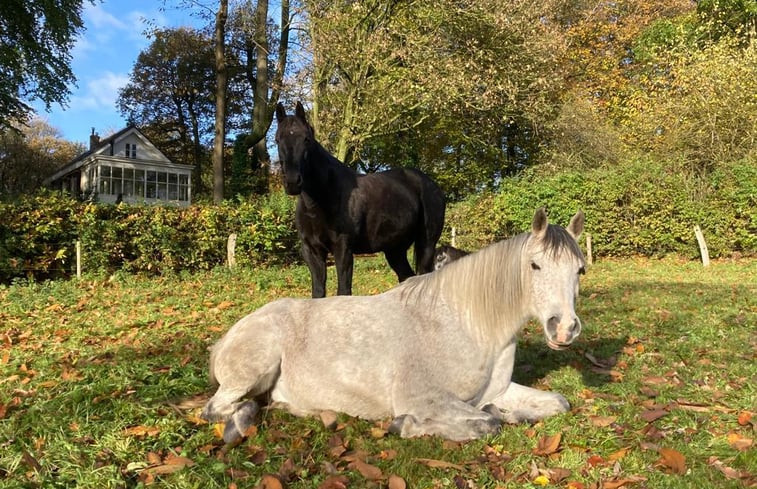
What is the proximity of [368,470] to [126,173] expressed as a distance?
139 ft

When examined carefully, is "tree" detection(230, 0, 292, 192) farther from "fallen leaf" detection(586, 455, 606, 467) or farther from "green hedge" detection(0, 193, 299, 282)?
"fallen leaf" detection(586, 455, 606, 467)

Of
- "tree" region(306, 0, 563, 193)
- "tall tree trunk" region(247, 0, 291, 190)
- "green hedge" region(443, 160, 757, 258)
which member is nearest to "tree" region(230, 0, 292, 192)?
"tall tree trunk" region(247, 0, 291, 190)

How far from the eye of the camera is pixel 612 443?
345 centimetres

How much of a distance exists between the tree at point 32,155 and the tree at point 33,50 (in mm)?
6751

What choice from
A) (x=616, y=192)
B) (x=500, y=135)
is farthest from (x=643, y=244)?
(x=500, y=135)

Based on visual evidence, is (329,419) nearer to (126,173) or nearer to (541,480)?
(541,480)

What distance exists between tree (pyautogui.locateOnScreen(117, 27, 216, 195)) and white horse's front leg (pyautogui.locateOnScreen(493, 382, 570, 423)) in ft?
146

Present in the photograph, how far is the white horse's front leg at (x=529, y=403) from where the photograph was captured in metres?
3.80

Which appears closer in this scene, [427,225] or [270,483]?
[270,483]

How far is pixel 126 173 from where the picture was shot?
40.1 metres

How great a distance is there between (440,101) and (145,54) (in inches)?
1392

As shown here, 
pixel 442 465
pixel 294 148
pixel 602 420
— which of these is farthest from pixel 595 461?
pixel 294 148

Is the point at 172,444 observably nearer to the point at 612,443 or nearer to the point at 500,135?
the point at 612,443

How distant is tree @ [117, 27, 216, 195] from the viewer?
1705 inches
